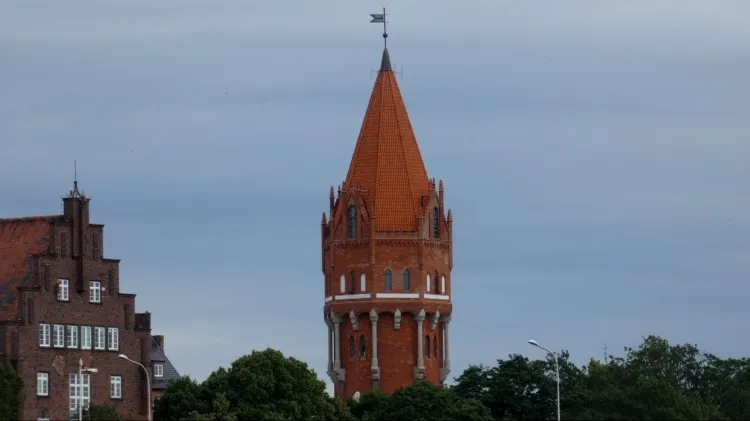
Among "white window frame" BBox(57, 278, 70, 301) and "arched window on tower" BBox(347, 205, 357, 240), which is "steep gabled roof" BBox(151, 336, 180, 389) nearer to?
"arched window on tower" BBox(347, 205, 357, 240)

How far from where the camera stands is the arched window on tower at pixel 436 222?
16762cm

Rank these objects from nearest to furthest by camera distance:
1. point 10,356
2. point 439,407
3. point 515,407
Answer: point 10,356, point 439,407, point 515,407

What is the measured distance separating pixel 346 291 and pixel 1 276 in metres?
31.6

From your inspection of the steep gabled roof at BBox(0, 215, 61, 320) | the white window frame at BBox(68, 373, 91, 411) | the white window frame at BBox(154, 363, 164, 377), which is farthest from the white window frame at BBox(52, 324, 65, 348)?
the white window frame at BBox(154, 363, 164, 377)

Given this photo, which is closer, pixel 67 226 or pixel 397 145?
pixel 67 226

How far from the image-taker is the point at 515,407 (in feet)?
530

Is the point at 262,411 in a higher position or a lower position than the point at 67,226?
lower

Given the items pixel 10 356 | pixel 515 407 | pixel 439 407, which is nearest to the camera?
pixel 10 356

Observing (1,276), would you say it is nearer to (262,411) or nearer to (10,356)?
(10,356)

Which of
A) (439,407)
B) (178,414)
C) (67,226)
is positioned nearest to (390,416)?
(439,407)

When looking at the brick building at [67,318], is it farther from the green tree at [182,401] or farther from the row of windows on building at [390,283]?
the row of windows on building at [390,283]

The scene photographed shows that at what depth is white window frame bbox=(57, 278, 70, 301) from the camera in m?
141

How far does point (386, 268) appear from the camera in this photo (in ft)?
545

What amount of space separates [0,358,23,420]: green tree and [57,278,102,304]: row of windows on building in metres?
5.59
